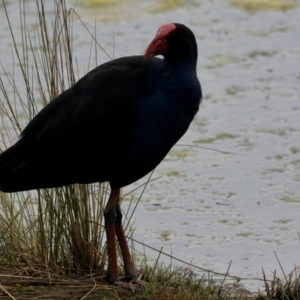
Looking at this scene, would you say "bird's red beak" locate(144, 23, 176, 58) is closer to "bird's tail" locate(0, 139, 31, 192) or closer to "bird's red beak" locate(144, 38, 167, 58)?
"bird's red beak" locate(144, 38, 167, 58)

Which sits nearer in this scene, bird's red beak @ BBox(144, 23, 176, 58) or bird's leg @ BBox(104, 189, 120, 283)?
bird's red beak @ BBox(144, 23, 176, 58)

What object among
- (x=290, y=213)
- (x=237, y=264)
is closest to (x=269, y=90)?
(x=290, y=213)

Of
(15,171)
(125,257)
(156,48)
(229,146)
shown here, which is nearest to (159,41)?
(156,48)

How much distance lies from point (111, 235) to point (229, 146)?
9.13 ft

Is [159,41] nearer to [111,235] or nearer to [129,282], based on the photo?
[111,235]

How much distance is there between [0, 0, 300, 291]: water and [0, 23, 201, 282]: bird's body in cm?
120

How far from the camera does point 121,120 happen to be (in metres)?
4.10

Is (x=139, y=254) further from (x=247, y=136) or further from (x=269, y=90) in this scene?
(x=269, y=90)

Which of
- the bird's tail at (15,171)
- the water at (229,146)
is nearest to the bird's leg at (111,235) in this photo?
the bird's tail at (15,171)

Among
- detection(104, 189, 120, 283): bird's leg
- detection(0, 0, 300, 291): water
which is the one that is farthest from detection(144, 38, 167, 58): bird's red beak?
detection(0, 0, 300, 291): water

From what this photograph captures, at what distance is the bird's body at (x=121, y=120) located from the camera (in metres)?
4.09

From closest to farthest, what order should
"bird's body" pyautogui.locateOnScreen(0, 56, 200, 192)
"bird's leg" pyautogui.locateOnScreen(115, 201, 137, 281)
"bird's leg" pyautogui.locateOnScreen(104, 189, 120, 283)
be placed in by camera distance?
1. "bird's body" pyautogui.locateOnScreen(0, 56, 200, 192)
2. "bird's leg" pyautogui.locateOnScreen(104, 189, 120, 283)
3. "bird's leg" pyautogui.locateOnScreen(115, 201, 137, 281)

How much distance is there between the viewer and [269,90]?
313 inches

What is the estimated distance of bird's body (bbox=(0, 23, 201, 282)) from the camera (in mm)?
4094
